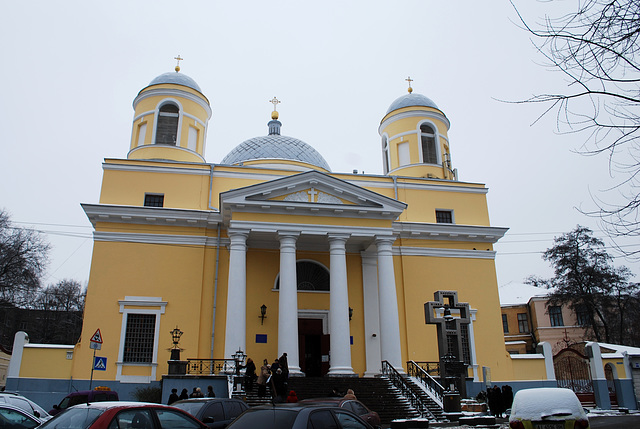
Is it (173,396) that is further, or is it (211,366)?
(211,366)

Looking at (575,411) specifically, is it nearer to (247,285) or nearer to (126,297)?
(247,285)

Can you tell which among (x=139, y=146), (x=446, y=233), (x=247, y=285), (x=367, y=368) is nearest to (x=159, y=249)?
(x=247, y=285)

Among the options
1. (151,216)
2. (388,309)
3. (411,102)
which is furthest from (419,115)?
(151,216)

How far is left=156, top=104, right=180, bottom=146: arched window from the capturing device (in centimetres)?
2584

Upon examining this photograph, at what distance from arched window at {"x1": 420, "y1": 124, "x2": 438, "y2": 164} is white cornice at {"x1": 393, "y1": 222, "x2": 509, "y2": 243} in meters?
5.02

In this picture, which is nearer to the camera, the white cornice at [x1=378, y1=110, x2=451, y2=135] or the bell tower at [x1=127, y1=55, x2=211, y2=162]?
the bell tower at [x1=127, y1=55, x2=211, y2=162]

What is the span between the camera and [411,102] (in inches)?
1137

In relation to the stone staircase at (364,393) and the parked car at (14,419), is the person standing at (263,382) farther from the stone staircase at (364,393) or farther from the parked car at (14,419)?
the parked car at (14,419)

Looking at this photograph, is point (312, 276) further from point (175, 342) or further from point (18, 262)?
point (18, 262)

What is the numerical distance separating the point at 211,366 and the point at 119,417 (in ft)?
44.2

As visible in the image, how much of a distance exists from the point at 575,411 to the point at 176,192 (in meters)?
19.0

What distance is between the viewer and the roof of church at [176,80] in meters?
26.6

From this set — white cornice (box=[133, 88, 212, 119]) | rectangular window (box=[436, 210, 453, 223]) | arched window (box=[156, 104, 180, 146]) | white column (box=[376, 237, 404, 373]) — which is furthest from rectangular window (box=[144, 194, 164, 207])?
rectangular window (box=[436, 210, 453, 223])

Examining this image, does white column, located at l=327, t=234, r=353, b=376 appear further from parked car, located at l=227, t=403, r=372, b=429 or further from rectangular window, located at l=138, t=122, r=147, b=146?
parked car, located at l=227, t=403, r=372, b=429
